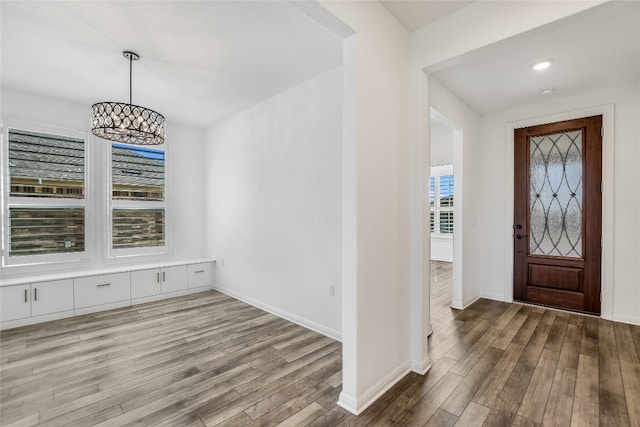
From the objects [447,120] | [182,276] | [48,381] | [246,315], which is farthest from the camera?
[182,276]

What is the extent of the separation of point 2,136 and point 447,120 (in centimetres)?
549

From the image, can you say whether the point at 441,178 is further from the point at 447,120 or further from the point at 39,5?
the point at 39,5

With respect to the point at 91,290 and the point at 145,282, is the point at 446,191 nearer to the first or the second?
the point at 145,282

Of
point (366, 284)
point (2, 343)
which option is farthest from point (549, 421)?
point (2, 343)

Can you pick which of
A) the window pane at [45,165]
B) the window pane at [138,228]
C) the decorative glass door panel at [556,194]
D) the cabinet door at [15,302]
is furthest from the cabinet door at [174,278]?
the decorative glass door panel at [556,194]

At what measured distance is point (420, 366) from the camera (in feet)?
7.79

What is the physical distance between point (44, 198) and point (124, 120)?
2237mm

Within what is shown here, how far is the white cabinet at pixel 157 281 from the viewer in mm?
4242

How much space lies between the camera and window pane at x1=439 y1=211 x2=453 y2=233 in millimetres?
7832

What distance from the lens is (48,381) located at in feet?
7.57

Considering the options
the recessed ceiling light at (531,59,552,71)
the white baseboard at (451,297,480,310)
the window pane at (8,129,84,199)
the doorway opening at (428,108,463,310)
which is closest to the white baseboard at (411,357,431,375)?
the doorway opening at (428,108,463,310)

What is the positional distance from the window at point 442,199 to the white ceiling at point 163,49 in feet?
18.6

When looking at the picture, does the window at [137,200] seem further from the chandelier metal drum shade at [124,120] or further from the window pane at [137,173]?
the chandelier metal drum shade at [124,120]

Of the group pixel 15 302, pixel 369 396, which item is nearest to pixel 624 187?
pixel 369 396
